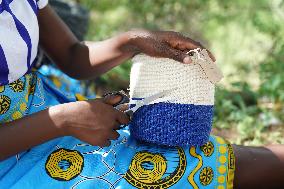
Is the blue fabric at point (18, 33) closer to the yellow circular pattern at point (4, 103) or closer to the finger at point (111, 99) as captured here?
the yellow circular pattern at point (4, 103)

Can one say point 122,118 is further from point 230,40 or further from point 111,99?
point 230,40

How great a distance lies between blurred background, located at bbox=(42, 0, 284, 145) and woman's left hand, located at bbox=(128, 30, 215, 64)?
110 centimetres

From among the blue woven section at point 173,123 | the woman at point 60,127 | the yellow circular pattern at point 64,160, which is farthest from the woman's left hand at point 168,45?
the yellow circular pattern at point 64,160

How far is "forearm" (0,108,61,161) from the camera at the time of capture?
1452 mm

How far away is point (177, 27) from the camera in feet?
13.4

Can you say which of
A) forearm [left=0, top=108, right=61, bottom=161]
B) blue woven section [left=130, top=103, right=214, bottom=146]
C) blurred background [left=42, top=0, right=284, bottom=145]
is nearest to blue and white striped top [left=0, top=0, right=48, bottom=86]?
forearm [left=0, top=108, right=61, bottom=161]

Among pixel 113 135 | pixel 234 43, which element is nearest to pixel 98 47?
pixel 113 135

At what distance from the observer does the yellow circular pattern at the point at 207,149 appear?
1.55 m

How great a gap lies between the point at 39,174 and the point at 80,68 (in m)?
0.51

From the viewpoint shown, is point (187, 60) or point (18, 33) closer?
point (187, 60)

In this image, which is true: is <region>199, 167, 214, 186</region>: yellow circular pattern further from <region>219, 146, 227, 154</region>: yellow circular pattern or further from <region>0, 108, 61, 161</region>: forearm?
<region>0, 108, 61, 161</region>: forearm

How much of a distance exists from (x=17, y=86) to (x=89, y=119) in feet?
0.95

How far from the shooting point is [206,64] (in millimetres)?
1486

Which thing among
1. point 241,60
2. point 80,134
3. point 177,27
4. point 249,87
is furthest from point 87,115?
point 177,27
